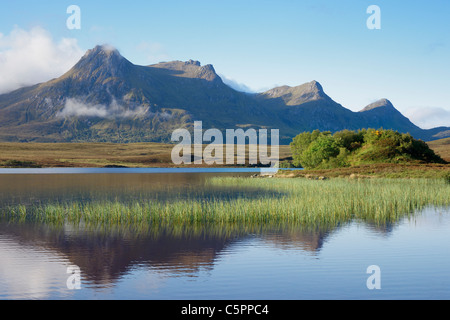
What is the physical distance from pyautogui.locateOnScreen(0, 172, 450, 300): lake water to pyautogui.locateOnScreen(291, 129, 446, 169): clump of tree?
219 ft

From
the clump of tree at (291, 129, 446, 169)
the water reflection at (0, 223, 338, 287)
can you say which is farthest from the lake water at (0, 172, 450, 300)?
the clump of tree at (291, 129, 446, 169)

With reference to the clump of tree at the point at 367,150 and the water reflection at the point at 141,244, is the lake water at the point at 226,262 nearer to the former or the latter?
the water reflection at the point at 141,244

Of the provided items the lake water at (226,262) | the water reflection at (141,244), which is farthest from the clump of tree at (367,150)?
the water reflection at (141,244)

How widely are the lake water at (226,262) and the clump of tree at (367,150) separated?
6680 cm

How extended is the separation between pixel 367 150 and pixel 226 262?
84.5 meters

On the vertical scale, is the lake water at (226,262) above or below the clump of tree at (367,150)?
below

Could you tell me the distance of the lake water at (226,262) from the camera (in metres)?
15.0

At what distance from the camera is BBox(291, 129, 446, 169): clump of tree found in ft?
308

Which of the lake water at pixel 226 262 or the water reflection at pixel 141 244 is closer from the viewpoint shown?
the lake water at pixel 226 262

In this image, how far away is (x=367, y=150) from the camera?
321ft
